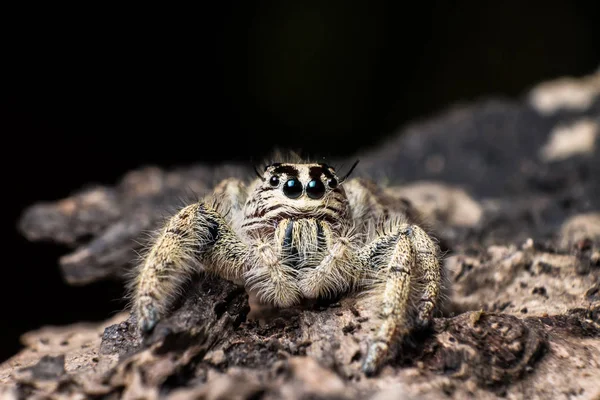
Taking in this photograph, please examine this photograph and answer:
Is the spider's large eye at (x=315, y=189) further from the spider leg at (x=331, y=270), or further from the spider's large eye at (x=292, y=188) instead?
the spider leg at (x=331, y=270)

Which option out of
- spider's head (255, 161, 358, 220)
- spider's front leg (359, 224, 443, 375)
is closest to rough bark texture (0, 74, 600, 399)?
spider's front leg (359, 224, 443, 375)

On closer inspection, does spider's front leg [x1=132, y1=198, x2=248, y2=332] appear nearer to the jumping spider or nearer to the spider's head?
the jumping spider

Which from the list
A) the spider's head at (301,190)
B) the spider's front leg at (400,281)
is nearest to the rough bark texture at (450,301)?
the spider's front leg at (400,281)

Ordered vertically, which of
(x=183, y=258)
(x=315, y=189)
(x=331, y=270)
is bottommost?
(x=331, y=270)

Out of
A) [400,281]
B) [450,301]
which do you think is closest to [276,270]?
[400,281]

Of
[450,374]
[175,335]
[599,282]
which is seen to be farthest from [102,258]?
[599,282]

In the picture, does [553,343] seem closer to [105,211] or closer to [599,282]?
[599,282]

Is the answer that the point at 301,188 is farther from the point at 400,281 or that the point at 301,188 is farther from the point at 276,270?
the point at 400,281
